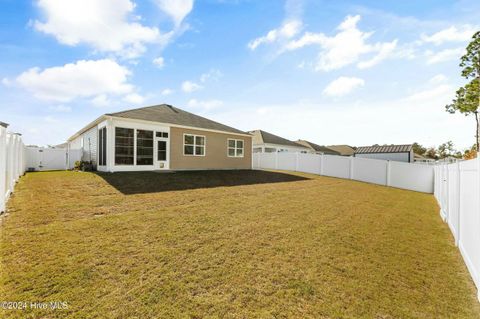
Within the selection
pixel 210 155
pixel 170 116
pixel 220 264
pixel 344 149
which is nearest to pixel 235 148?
pixel 210 155

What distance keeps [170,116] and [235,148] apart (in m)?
5.79

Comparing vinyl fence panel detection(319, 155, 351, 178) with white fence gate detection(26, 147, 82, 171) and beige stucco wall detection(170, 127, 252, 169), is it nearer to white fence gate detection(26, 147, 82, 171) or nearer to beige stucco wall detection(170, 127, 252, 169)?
beige stucco wall detection(170, 127, 252, 169)

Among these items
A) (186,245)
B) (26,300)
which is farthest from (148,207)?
(26,300)

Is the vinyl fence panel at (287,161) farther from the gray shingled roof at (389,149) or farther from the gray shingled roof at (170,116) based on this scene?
the gray shingled roof at (389,149)

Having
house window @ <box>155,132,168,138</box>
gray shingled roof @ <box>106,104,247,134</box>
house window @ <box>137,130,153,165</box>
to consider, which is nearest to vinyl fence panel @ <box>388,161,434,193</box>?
gray shingled roof @ <box>106,104,247,134</box>

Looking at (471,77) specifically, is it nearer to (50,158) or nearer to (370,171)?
(370,171)

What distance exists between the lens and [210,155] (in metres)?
16.7

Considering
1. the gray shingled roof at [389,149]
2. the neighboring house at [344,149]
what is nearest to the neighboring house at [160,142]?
the gray shingled roof at [389,149]

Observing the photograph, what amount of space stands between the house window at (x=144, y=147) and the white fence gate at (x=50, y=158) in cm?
711

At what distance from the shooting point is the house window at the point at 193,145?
1535 cm

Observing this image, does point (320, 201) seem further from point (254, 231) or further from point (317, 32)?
point (317, 32)

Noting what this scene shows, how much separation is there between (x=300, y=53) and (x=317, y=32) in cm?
152

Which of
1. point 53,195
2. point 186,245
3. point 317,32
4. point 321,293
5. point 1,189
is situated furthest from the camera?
point 317,32

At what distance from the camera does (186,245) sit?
3840mm
